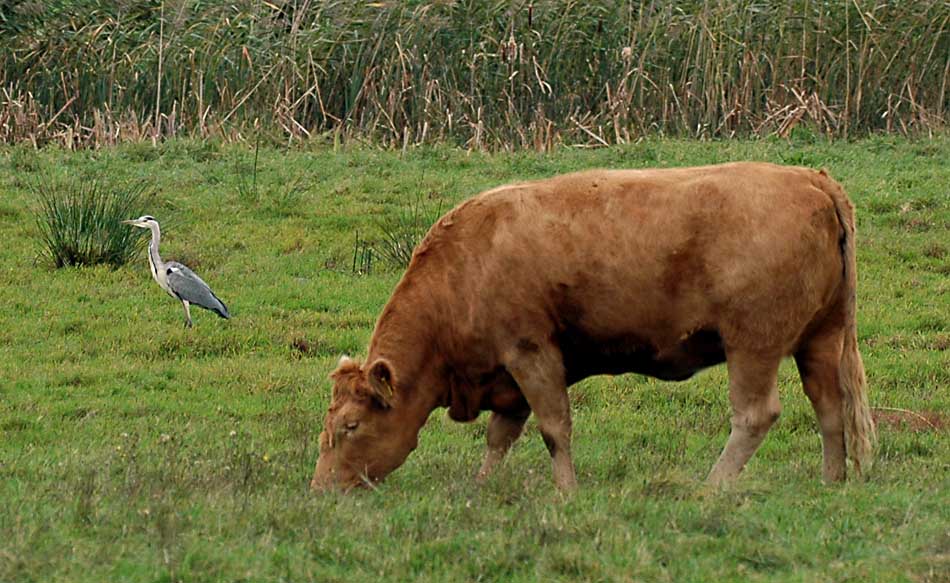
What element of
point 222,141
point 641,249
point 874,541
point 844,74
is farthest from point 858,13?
point 874,541

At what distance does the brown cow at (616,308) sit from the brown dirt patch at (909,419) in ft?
4.52

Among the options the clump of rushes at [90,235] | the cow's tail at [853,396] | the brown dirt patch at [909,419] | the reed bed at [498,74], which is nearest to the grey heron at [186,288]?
the clump of rushes at [90,235]

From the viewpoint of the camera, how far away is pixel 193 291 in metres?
11.5

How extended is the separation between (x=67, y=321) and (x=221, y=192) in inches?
170

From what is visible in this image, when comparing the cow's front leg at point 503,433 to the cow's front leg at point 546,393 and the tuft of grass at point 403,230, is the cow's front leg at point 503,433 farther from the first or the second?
the tuft of grass at point 403,230

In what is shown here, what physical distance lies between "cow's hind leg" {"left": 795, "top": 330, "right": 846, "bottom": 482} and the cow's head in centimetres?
209

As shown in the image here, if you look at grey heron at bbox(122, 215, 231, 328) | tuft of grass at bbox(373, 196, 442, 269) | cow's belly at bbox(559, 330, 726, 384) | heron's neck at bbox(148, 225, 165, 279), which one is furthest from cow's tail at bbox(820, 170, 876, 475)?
heron's neck at bbox(148, 225, 165, 279)

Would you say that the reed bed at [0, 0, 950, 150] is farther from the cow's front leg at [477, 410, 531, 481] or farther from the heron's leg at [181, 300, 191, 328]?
the cow's front leg at [477, 410, 531, 481]

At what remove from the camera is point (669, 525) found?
21.6 ft

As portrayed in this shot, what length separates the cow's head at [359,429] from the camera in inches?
304

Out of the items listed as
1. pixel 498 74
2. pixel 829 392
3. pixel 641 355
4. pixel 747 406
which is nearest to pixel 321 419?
pixel 641 355

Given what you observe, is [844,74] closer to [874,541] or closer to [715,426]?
[715,426]

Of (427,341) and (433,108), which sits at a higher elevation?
(427,341)

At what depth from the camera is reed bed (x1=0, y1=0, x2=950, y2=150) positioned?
59.5 ft
